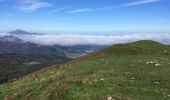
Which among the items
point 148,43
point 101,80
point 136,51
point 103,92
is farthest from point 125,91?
point 148,43

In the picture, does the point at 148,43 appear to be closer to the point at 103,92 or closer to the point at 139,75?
the point at 139,75

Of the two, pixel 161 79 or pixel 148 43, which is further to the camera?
pixel 148 43

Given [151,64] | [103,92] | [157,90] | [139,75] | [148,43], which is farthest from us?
[148,43]

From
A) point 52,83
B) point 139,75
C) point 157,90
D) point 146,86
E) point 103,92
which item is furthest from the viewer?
point 139,75

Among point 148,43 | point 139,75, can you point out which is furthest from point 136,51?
point 139,75

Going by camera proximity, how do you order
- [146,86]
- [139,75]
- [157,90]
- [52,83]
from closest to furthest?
1. [157,90]
2. [146,86]
3. [52,83]
4. [139,75]

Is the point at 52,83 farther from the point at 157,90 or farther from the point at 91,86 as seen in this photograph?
the point at 157,90

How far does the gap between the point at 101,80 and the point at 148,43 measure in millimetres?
48583

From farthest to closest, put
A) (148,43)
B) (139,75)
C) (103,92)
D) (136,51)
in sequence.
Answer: (148,43), (136,51), (139,75), (103,92)

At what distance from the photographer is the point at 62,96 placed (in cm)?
2188

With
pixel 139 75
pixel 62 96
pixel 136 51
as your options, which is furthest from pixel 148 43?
pixel 62 96

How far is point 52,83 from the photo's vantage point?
88.3 feet

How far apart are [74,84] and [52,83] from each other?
9.79ft

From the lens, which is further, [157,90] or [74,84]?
[74,84]
